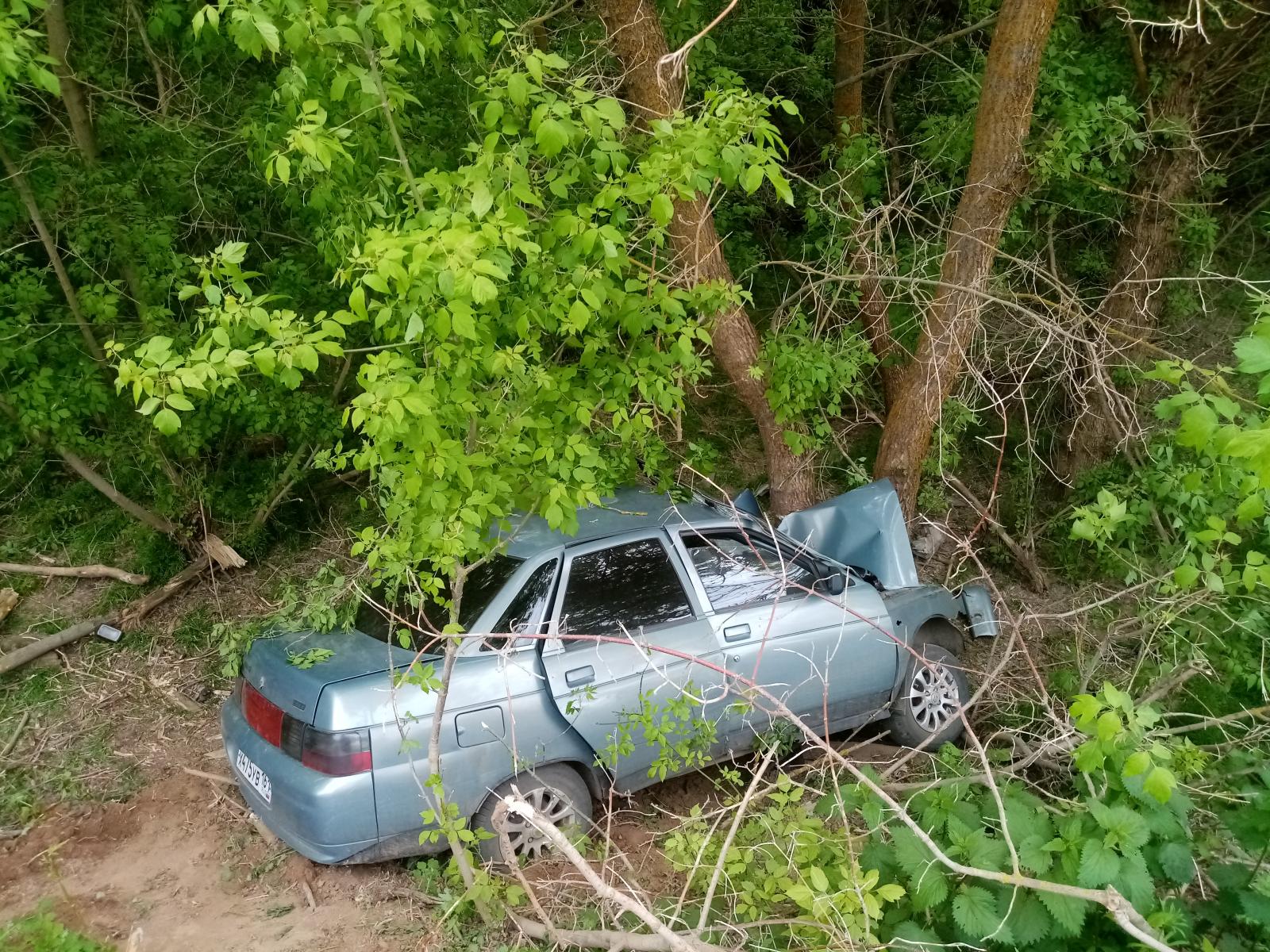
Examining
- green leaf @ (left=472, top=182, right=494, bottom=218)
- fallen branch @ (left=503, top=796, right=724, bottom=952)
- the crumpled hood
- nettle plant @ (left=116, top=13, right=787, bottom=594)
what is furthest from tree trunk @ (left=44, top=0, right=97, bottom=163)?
the crumpled hood

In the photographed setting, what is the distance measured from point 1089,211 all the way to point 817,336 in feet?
7.95

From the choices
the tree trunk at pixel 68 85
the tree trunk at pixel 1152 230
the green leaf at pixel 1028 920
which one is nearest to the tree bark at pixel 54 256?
the tree trunk at pixel 68 85

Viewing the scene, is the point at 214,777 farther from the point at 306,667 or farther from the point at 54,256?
the point at 54,256

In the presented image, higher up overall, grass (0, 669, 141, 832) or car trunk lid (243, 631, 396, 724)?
car trunk lid (243, 631, 396, 724)

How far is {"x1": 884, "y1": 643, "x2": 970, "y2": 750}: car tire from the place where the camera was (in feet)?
15.0

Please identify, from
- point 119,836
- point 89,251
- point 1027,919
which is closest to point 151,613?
point 119,836

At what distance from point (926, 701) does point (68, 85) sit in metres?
6.32

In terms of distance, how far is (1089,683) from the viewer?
4.39 metres

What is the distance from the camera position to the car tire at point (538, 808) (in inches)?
141

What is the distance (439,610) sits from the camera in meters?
3.81

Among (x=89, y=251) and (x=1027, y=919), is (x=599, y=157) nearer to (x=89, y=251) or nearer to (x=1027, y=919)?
(x=1027, y=919)

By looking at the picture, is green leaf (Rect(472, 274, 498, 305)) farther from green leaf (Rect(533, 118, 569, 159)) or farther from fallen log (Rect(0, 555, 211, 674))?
fallen log (Rect(0, 555, 211, 674))

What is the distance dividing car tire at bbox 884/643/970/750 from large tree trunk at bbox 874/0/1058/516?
1474mm

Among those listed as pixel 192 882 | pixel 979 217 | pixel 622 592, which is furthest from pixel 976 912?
pixel 979 217
